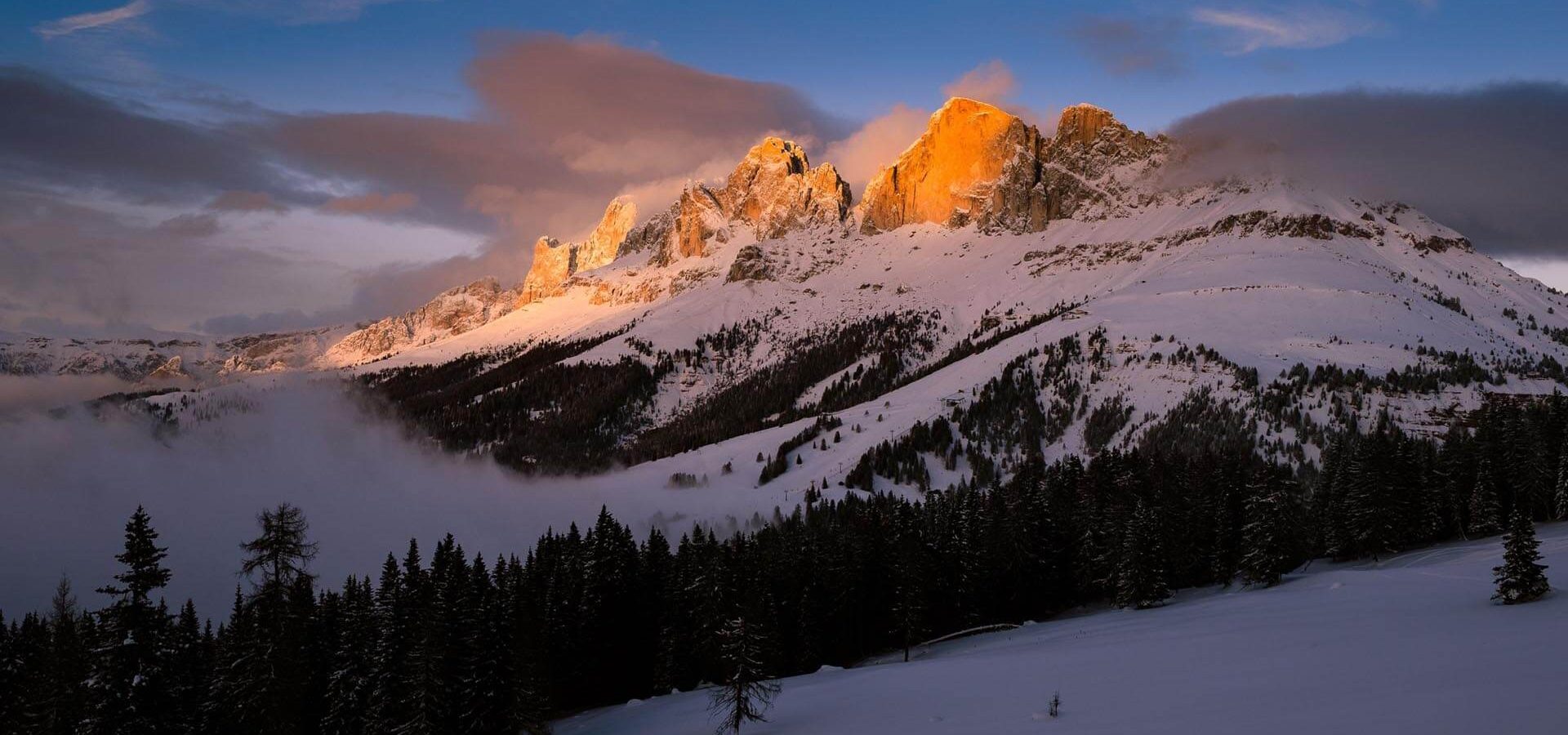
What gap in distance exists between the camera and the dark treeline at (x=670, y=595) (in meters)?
43.5

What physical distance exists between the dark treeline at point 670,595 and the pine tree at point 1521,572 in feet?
100

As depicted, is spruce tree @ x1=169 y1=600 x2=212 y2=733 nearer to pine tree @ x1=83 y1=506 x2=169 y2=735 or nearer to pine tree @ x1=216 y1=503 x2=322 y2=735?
pine tree @ x1=83 y1=506 x2=169 y2=735

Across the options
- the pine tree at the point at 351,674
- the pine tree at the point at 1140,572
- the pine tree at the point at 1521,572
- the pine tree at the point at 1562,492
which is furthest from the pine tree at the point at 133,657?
the pine tree at the point at 1562,492

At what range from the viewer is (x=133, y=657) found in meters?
37.4

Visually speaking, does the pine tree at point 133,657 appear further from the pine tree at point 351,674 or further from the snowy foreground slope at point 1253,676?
the snowy foreground slope at point 1253,676

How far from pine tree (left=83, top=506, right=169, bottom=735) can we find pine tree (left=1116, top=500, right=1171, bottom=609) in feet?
197

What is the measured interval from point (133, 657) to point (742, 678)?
79.3 feet

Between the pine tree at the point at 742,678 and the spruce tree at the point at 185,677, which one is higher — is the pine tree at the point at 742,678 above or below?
below

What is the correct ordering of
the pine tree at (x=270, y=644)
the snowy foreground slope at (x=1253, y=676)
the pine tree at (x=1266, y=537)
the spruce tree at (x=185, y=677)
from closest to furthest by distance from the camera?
1. the snowy foreground slope at (x=1253, y=676)
2. the spruce tree at (x=185, y=677)
3. the pine tree at (x=270, y=644)
4. the pine tree at (x=1266, y=537)

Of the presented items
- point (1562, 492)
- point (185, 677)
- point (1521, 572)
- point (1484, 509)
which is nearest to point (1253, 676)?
point (1521, 572)

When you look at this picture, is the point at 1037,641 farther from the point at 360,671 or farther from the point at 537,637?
the point at 360,671

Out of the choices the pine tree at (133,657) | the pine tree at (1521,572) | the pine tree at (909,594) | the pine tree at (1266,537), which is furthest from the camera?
the pine tree at (1266,537)

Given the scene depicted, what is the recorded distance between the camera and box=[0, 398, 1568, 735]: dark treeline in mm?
43531

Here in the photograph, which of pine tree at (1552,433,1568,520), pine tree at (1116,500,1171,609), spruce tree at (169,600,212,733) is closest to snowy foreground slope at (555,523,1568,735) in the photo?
pine tree at (1116,500,1171,609)
